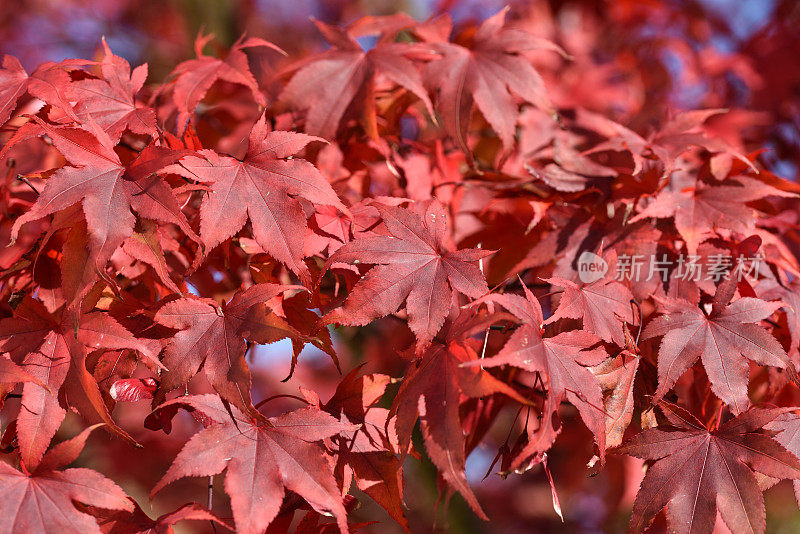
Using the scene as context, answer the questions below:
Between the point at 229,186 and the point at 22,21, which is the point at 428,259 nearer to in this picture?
the point at 229,186

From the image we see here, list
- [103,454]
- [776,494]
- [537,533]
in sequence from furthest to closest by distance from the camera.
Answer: [537,533], [776,494], [103,454]

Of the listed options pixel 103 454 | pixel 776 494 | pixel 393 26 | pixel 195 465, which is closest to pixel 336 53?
pixel 393 26

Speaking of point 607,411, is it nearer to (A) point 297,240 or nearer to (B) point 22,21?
(A) point 297,240

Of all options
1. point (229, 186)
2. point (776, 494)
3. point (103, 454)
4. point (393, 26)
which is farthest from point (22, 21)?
point (776, 494)

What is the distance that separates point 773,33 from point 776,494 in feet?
6.74

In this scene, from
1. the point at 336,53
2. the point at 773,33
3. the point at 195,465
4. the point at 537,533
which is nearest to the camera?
the point at 195,465

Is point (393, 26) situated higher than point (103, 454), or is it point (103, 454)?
point (393, 26)

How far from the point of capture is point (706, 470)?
30.2 inches

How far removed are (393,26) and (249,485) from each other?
0.87 meters

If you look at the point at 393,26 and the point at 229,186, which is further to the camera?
the point at 393,26

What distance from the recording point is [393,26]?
3.67ft

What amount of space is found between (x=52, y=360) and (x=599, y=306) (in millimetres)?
706

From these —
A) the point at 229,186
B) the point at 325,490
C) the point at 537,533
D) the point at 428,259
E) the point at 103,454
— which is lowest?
the point at 537,533

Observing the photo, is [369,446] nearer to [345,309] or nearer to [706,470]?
[345,309]
